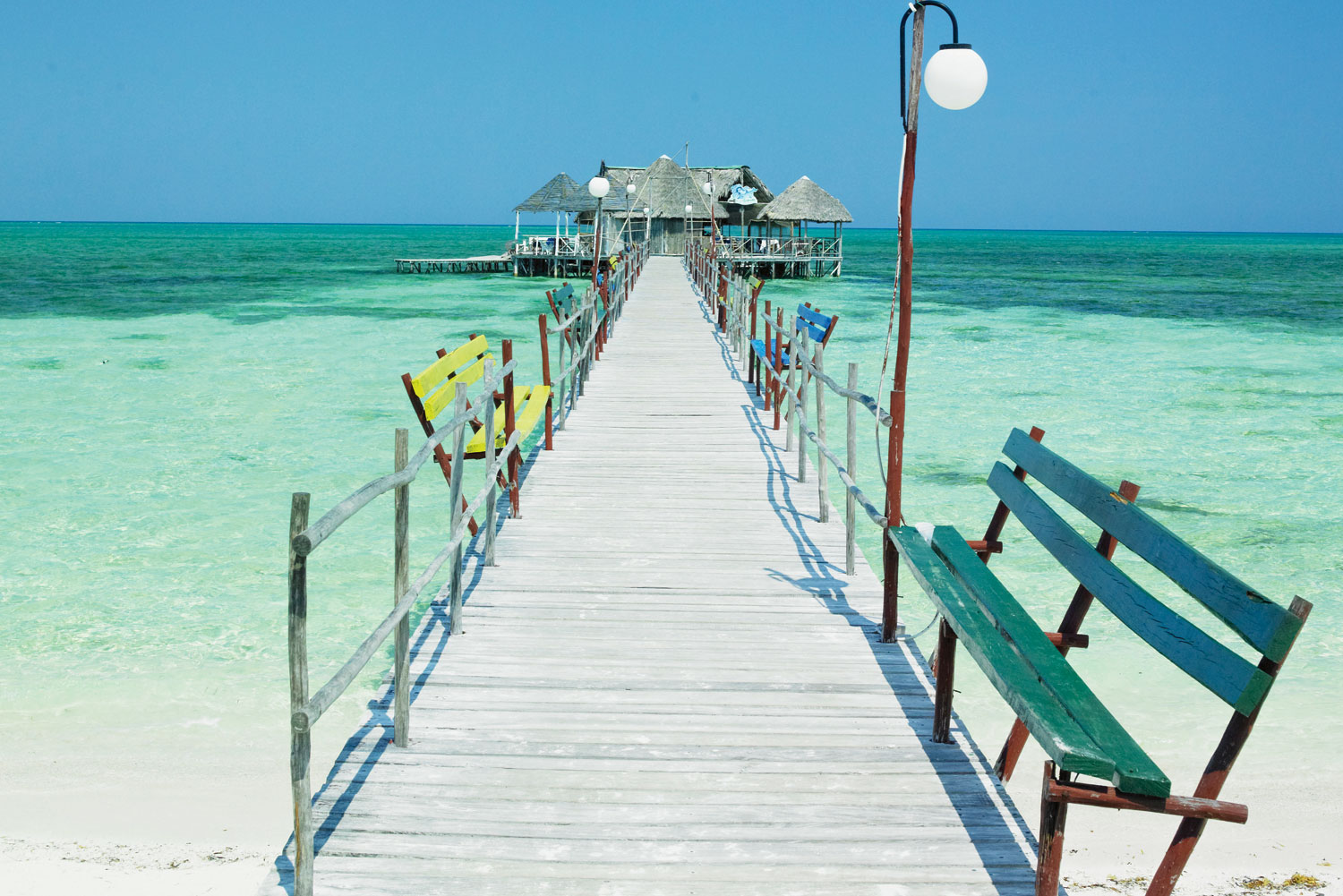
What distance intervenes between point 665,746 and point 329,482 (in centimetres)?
858

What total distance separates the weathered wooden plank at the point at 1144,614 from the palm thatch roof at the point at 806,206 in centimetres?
4143

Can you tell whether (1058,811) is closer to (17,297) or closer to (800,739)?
(800,739)

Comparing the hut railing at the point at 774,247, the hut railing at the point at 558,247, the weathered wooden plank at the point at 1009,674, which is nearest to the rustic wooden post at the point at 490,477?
the weathered wooden plank at the point at 1009,674

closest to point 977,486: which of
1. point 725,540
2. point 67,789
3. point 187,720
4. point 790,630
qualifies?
point 725,540

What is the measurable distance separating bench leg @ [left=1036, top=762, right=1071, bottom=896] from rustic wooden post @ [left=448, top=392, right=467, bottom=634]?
7.42 feet

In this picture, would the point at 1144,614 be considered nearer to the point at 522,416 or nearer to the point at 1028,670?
the point at 1028,670

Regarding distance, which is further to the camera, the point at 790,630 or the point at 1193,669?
the point at 790,630

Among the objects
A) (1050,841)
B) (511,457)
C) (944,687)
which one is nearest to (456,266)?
(511,457)

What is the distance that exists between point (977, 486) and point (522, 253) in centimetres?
3675

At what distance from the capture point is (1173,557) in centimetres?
272

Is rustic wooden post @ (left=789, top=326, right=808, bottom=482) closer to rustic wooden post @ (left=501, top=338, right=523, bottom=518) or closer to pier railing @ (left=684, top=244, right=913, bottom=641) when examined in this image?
pier railing @ (left=684, top=244, right=913, bottom=641)

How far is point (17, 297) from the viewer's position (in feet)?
115

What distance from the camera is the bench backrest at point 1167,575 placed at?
2205 mm

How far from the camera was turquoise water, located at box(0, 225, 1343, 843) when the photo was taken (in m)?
5.60
